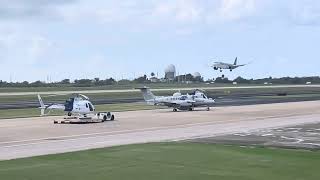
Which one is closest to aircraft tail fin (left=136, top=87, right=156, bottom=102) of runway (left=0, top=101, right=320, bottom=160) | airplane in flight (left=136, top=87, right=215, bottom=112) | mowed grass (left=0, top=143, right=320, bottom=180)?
airplane in flight (left=136, top=87, right=215, bottom=112)

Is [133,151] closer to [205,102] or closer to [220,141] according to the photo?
[220,141]

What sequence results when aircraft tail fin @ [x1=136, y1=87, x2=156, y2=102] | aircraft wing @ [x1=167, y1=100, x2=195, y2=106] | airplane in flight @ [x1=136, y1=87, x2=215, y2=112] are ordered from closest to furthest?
1. aircraft wing @ [x1=167, y1=100, x2=195, y2=106]
2. airplane in flight @ [x1=136, y1=87, x2=215, y2=112]
3. aircraft tail fin @ [x1=136, y1=87, x2=156, y2=102]

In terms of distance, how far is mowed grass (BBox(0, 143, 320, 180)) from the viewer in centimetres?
2372

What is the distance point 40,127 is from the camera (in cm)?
A: 5331

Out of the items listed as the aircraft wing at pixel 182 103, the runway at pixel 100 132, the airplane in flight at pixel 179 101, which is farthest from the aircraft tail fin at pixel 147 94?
Answer: the runway at pixel 100 132

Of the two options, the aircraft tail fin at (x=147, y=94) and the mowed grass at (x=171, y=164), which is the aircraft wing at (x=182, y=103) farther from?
the mowed grass at (x=171, y=164)

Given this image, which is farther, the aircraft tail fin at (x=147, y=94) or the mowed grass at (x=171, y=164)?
the aircraft tail fin at (x=147, y=94)

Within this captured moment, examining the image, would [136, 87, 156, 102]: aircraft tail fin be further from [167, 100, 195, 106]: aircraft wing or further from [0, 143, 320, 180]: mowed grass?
[0, 143, 320, 180]: mowed grass

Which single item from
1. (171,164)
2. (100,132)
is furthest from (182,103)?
(171,164)

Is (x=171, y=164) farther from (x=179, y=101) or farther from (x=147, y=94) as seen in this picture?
(x=147, y=94)

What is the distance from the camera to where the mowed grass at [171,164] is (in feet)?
77.8

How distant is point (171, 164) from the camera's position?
27.4 metres

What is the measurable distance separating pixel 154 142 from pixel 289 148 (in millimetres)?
8989

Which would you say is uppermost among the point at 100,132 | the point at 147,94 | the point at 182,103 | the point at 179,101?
the point at 147,94
